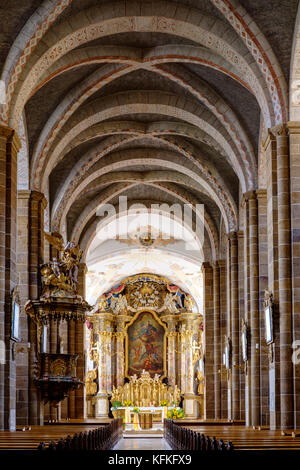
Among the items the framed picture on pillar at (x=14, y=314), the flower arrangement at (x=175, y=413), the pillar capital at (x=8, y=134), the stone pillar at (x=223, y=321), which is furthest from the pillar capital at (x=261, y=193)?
the flower arrangement at (x=175, y=413)

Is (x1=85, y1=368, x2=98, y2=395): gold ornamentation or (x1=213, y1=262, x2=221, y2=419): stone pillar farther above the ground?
(x1=213, y1=262, x2=221, y2=419): stone pillar

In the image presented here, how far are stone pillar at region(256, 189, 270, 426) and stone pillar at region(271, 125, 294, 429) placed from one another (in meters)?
4.00

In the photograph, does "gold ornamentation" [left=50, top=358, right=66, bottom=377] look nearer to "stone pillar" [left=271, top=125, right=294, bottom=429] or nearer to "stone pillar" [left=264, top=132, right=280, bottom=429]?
"stone pillar" [left=264, top=132, right=280, bottom=429]

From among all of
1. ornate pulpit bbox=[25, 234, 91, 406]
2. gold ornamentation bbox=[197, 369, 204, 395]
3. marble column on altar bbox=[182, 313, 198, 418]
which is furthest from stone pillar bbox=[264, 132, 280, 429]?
gold ornamentation bbox=[197, 369, 204, 395]

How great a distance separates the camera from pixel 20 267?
1941 cm

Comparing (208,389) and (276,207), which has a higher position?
(276,207)

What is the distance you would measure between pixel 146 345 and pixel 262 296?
2226 centimetres

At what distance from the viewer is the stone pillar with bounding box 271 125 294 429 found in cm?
1352

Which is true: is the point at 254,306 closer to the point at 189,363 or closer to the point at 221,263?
the point at 221,263

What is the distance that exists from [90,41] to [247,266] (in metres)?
7.07

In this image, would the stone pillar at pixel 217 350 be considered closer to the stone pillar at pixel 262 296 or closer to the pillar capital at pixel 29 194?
the stone pillar at pixel 262 296

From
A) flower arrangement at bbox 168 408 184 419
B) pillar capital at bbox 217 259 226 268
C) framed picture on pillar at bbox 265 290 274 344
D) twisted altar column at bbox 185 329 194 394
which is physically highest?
pillar capital at bbox 217 259 226 268
